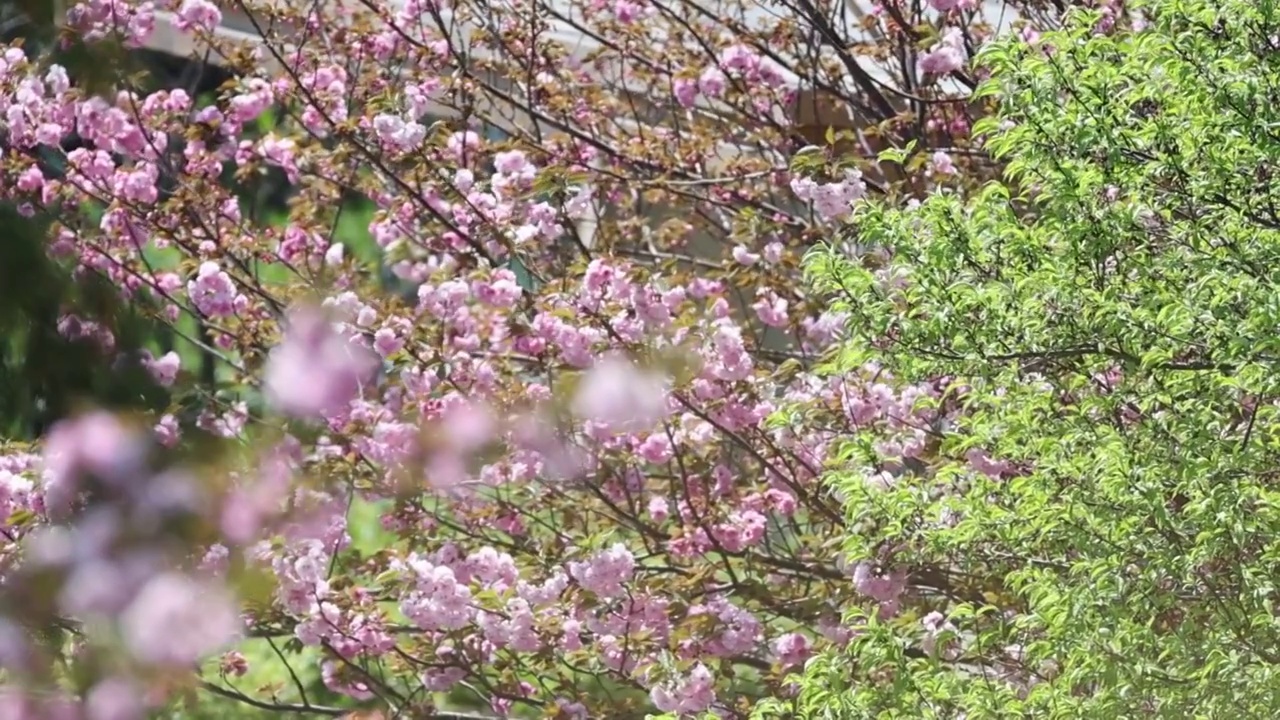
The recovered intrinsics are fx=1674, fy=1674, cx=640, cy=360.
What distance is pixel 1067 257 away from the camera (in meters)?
2.87

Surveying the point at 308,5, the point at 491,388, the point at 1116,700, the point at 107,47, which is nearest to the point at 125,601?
the point at 107,47

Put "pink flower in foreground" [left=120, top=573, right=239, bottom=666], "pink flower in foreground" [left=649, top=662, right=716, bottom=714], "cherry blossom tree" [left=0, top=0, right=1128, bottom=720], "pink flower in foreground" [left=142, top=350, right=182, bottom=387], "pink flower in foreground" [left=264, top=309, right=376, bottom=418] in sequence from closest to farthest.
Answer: "pink flower in foreground" [left=120, top=573, right=239, bottom=666] → "pink flower in foreground" [left=264, top=309, right=376, bottom=418] → "pink flower in foreground" [left=649, top=662, right=716, bottom=714] → "cherry blossom tree" [left=0, top=0, right=1128, bottom=720] → "pink flower in foreground" [left=142, top=350, right=182, bottom=387]

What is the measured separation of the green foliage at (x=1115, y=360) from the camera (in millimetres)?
2693

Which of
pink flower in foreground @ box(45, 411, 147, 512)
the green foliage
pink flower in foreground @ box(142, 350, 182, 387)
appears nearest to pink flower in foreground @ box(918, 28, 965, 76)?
the green foliage

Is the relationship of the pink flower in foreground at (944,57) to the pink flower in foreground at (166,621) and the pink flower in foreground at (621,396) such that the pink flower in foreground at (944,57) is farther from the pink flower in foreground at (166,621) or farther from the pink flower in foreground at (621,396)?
the pink flower in foreground at (166,621)

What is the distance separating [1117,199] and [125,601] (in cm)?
188

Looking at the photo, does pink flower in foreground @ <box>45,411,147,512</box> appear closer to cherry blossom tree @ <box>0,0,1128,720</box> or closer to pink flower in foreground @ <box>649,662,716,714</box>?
cherry blossom tree @ <box>0,0,1128,720</box>

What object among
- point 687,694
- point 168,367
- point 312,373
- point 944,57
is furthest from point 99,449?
point 944,57

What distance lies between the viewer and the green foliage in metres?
2.69

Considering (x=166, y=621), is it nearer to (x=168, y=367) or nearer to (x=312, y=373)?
(x=312, y=373)

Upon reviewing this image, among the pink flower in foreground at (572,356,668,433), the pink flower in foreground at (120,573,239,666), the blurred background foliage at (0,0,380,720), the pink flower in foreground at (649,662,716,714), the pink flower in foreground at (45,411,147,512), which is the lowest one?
the pink flower in foreground at (120,573,239,666)

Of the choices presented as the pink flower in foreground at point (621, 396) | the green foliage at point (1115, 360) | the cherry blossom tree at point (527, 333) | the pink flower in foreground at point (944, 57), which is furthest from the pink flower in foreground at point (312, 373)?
the pink flower in foreground at point (944, 57)

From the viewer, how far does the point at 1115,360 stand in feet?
9.52

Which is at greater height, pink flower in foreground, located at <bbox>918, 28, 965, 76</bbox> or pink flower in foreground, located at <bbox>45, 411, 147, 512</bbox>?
pink flower in foreground, located at <bbox>918, 28, 965, 76</bbox>
